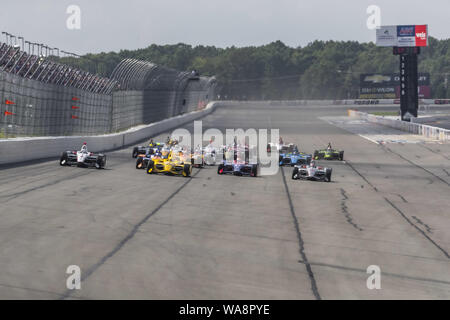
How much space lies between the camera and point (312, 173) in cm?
2258

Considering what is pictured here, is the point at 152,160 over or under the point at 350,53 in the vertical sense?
under

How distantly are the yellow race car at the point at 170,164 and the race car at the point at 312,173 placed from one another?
376 cm

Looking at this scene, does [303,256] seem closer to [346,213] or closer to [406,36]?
[346,213]

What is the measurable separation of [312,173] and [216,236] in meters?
10.8

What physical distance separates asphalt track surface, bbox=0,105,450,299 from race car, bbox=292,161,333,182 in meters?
0.46

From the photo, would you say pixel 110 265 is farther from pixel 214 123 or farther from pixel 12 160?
pixel 214 123

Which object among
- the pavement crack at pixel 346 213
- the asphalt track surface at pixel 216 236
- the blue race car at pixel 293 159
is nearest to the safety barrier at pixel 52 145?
the asphalt track surface at pixel 216 236

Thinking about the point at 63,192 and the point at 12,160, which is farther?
the point at 12,160

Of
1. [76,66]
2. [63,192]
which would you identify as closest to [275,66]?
[76,66]

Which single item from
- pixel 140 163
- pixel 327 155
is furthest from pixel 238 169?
pixel 327 155

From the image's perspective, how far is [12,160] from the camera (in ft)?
76.4

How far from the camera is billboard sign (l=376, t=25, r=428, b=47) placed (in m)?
60.5

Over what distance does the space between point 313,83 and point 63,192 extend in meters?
156
